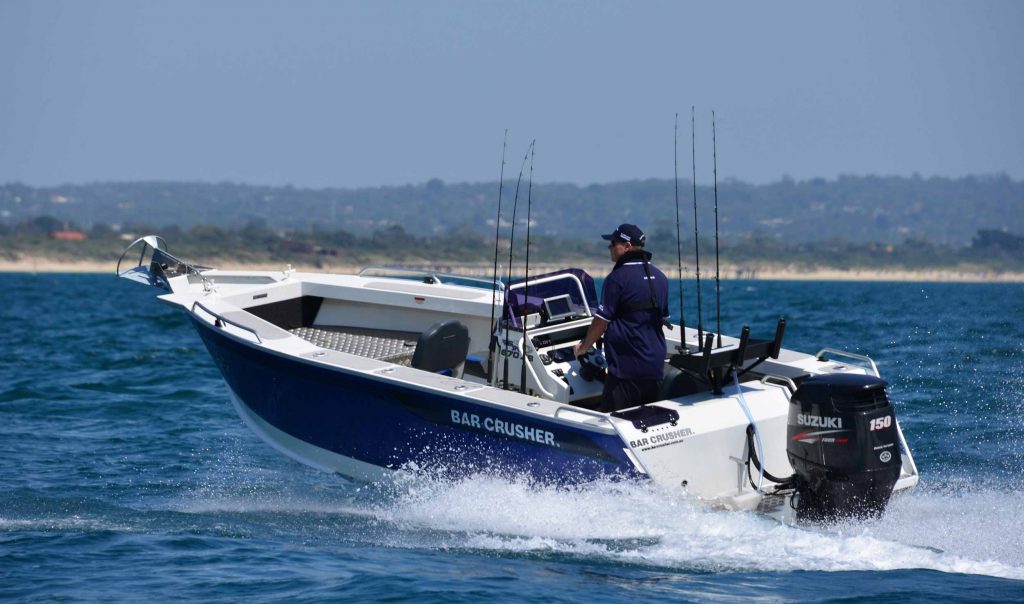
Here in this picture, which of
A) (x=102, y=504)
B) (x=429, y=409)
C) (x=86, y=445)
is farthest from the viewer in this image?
(x=86, y=445)

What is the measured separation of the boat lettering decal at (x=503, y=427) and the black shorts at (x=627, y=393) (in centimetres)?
57

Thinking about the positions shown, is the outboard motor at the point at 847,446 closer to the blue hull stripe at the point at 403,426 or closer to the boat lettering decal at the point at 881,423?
the boat lettering decal at the point at 881,423

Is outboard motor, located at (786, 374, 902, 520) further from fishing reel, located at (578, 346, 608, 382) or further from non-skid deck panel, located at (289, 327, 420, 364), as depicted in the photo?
non-skid deck panel, located at (289, 327, 420, 364)

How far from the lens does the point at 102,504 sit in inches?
293

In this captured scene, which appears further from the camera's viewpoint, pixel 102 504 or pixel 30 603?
pixel 102 504

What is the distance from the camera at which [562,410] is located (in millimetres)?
6348

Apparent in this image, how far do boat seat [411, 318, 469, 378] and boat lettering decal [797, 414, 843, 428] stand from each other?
2.59m

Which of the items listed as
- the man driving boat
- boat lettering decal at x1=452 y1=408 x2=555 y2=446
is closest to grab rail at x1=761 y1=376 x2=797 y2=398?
the man driving boat

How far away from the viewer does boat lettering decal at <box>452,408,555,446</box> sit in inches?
249

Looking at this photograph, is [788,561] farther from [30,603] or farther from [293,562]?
[30,603]

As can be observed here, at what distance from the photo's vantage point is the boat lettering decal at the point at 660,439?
20.1 feet

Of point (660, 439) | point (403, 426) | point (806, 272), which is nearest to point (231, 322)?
point (403, 426)

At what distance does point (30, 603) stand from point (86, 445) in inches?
161

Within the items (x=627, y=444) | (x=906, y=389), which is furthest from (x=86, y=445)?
(x=906, y=389)
